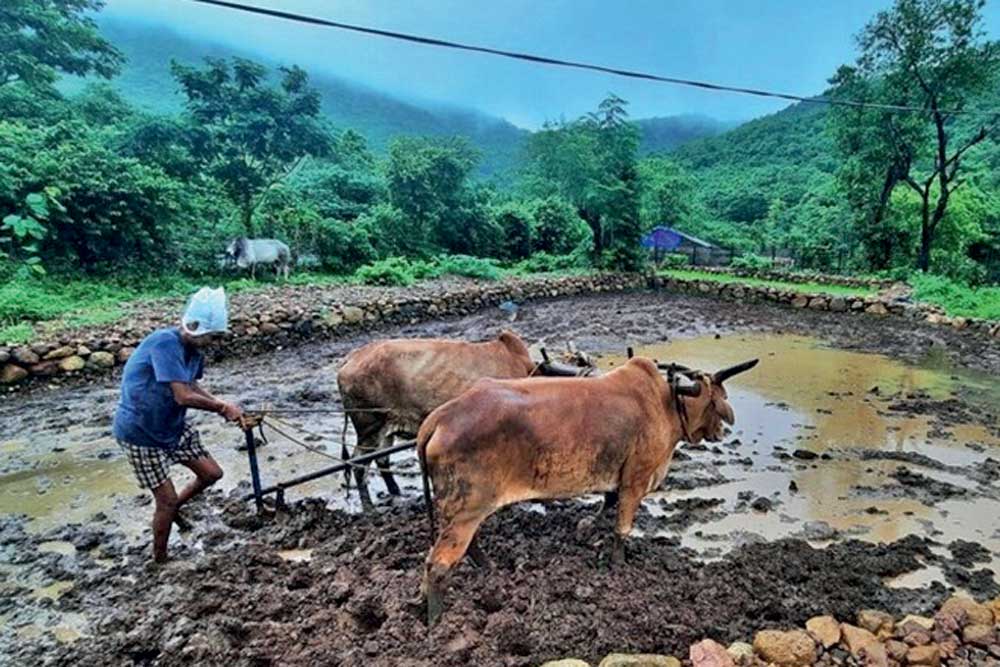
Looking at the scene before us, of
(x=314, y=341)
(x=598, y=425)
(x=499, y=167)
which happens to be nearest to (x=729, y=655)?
(x=598, y=425)

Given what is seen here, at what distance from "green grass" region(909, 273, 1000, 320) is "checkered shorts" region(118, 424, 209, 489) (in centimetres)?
1777

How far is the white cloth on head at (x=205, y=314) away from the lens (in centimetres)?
417

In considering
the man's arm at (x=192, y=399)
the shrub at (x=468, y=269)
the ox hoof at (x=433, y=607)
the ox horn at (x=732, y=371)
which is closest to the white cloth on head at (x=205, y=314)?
the man's arm at (x=192, y=399)

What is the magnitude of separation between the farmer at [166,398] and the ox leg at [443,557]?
1695 mm

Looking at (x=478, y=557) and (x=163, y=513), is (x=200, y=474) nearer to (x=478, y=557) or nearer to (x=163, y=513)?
(x=163, y=513)

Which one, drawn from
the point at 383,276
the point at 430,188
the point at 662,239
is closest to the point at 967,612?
the point at 383,276

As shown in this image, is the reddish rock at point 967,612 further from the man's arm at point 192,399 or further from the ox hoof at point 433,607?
the man's arm at point 192,399

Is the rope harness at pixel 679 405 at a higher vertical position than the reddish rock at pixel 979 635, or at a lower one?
higher

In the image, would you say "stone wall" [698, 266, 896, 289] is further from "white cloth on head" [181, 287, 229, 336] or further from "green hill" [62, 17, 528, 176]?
"green hill" [62, 17, 528, 176]

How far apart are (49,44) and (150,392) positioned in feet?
75.1

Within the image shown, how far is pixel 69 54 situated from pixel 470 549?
25096 mm

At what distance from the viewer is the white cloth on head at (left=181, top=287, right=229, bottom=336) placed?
4.17 metres

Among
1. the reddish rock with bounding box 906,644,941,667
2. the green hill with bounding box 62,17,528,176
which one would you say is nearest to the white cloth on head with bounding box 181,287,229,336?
the reddish rock with bounding box 906,644,941,667

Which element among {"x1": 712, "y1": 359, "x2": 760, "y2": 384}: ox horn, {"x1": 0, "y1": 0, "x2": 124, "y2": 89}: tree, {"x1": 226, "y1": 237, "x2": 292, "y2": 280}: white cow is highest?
{"x1": 0, "y1": 0, "x2": 124, "y2": 89}: tree
